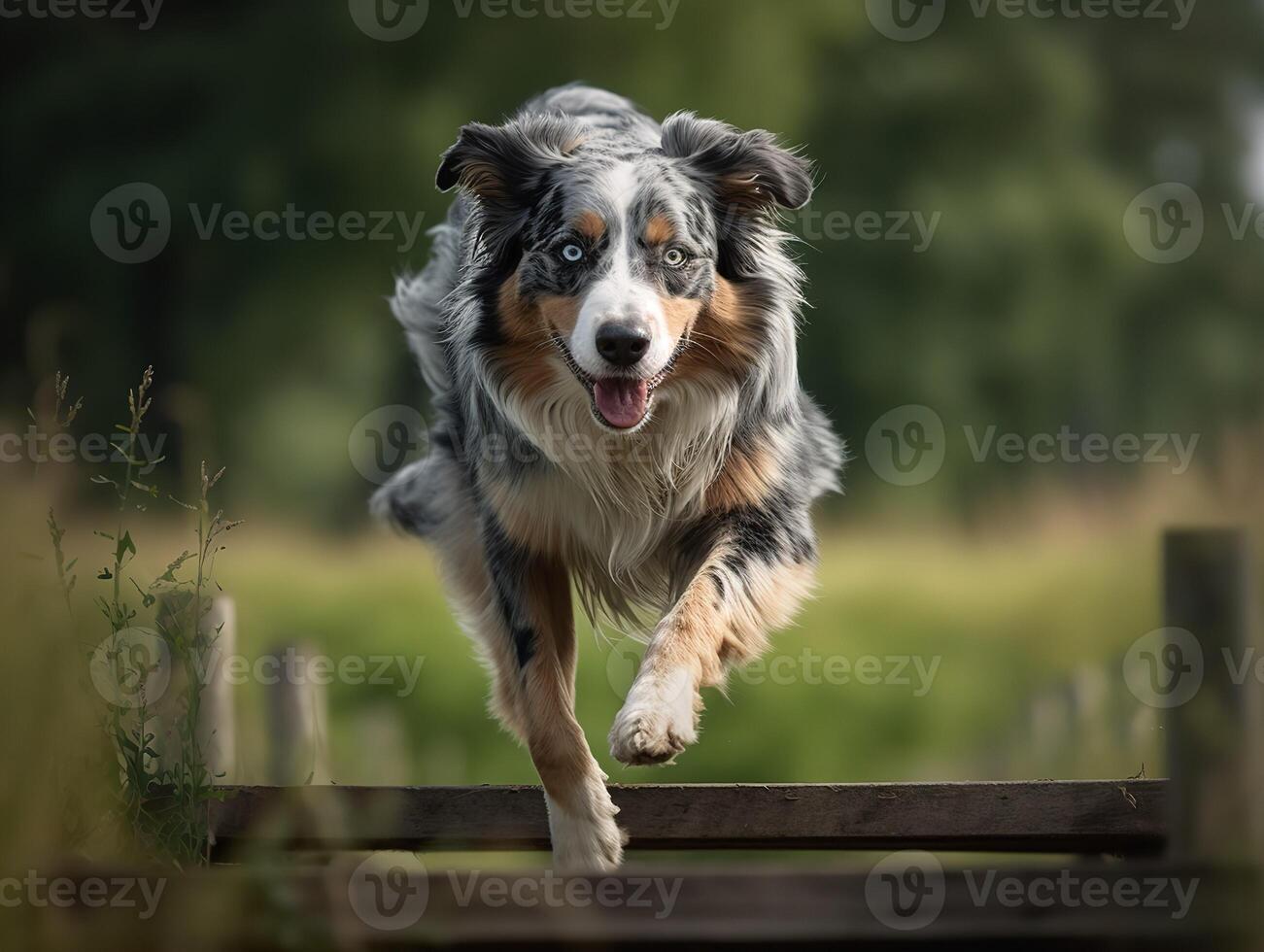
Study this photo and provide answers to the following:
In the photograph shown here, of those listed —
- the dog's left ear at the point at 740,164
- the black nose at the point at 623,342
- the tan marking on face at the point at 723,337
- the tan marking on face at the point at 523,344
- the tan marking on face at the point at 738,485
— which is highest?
the dog's left ear at the point at 740,164

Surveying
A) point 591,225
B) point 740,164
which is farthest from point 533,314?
point 740,164

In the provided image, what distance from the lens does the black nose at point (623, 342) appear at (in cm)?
339

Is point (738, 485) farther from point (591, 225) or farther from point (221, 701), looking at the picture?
point (221, 701)

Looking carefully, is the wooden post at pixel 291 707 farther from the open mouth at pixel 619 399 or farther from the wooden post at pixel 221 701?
the open mouth at pixel 619 399

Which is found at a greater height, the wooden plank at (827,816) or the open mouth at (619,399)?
the open mouth at (619,399)

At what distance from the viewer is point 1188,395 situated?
1246 centimetres

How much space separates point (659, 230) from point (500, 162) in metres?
0.61

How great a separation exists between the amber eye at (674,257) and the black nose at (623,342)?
1.02 feet

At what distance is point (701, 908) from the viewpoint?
8.09ft

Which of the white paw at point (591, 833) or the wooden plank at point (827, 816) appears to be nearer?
the wooden plank at point (827, 816)

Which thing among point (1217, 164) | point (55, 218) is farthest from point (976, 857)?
point (55, 218)

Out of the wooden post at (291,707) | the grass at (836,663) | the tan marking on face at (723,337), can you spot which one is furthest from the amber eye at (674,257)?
the grass at (836,663)

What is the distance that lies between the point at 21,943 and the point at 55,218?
11.6 metres

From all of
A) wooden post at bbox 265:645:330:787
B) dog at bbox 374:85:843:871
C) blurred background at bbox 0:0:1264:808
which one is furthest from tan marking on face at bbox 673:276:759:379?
blurred background at bbox 0:0:1264:808
